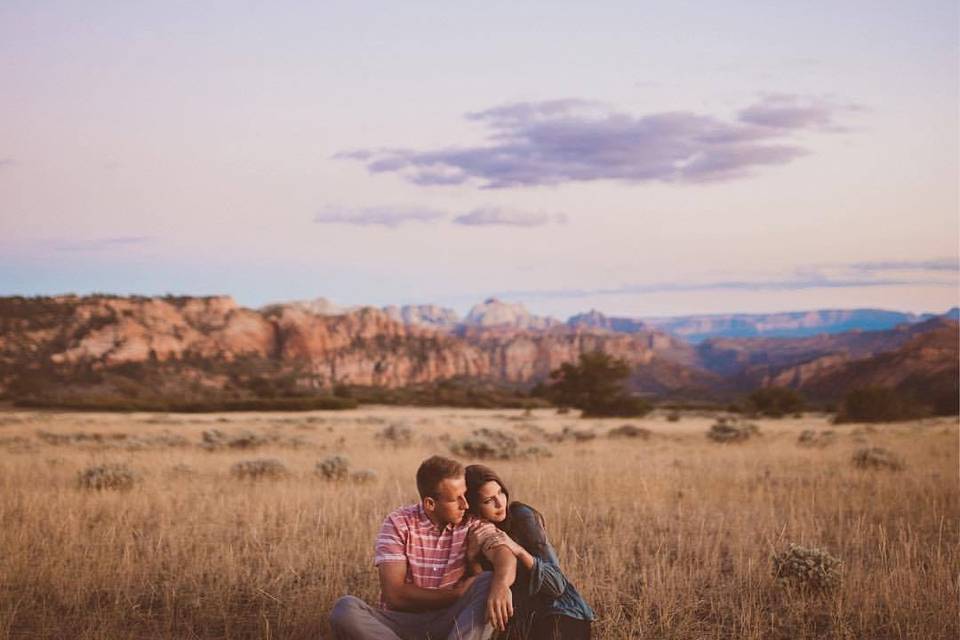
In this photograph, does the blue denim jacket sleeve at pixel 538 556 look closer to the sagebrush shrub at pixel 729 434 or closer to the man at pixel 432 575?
the man at pixel 432 575

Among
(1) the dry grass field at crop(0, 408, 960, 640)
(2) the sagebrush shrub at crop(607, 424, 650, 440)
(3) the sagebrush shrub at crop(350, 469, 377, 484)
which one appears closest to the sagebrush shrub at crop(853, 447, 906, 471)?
(1) the dry grass field at crop(0, 408, 960, 640)

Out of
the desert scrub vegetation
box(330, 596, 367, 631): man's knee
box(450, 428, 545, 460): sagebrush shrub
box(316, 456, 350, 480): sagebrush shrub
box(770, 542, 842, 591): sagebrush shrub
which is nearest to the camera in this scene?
box(330, 596, 367, 631): man's knee

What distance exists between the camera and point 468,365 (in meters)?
185

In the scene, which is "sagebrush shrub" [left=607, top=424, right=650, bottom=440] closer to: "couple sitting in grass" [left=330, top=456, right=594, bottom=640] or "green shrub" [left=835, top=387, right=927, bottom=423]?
"green shrub" [left=835, top=387, right=927, bottom=423]

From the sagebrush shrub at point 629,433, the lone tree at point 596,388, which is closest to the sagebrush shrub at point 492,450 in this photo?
the sagebrush shrub at point 629,433

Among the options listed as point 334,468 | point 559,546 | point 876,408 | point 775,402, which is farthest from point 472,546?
point 775,402

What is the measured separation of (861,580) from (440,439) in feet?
57.3

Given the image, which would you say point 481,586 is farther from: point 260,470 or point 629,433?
point 629,433

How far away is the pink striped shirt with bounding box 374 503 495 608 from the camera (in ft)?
15.2

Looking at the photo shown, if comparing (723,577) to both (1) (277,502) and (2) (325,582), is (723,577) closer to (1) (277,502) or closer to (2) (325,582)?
(2) (325,582)

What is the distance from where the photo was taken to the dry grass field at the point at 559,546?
559 cm

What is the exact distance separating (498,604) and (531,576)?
16.8 inches

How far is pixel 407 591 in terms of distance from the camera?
460 cm

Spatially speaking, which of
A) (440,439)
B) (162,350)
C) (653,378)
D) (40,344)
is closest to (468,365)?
(653,378)
